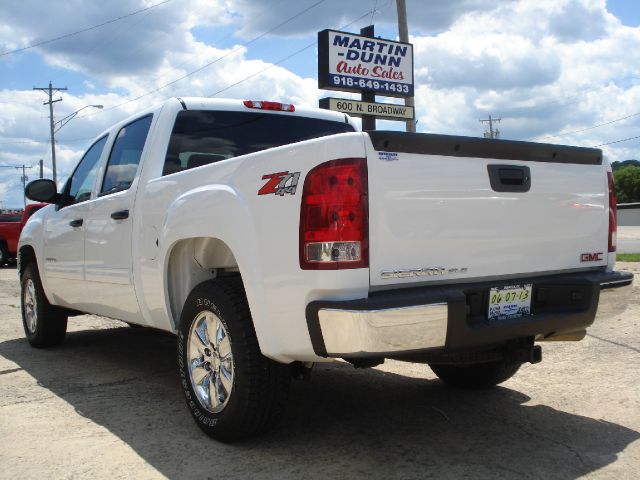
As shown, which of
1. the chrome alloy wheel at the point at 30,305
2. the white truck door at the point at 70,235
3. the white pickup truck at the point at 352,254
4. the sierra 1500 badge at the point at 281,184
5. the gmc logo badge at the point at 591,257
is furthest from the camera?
the chrome alloy wheel at the point at 30,305

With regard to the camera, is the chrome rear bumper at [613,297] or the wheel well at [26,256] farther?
the wheel well at [26,256]

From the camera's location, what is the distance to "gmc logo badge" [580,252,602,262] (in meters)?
3.72

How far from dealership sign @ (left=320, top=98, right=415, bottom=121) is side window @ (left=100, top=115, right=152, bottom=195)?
11.4 meters

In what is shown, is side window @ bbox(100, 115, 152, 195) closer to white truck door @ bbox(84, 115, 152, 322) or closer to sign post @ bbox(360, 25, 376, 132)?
white truck door @ bbox(84, 115, 152, 322)

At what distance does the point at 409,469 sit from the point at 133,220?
7.63 feet

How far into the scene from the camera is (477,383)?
463 centimetres

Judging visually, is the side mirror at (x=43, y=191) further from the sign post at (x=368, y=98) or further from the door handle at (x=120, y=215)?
the sign post at (x=368, y=98)

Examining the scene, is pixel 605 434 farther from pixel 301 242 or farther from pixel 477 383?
pixel 301 242

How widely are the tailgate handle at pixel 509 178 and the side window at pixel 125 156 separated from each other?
Result: 244 cm

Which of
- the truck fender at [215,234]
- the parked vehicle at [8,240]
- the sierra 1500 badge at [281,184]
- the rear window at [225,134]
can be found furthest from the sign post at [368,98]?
the sierra 1500 badge at [281,184]

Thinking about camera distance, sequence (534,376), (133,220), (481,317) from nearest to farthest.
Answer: (481,317), (133,220), (534,376)

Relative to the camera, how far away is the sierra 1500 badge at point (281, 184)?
302 centimetres

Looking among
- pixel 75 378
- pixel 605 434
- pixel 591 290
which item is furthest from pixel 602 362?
pixel 75 378

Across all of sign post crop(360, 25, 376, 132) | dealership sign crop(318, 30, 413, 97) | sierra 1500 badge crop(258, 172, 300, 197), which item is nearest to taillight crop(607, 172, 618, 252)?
sierra 1500 badge crop(258, 172, 300, 197)
